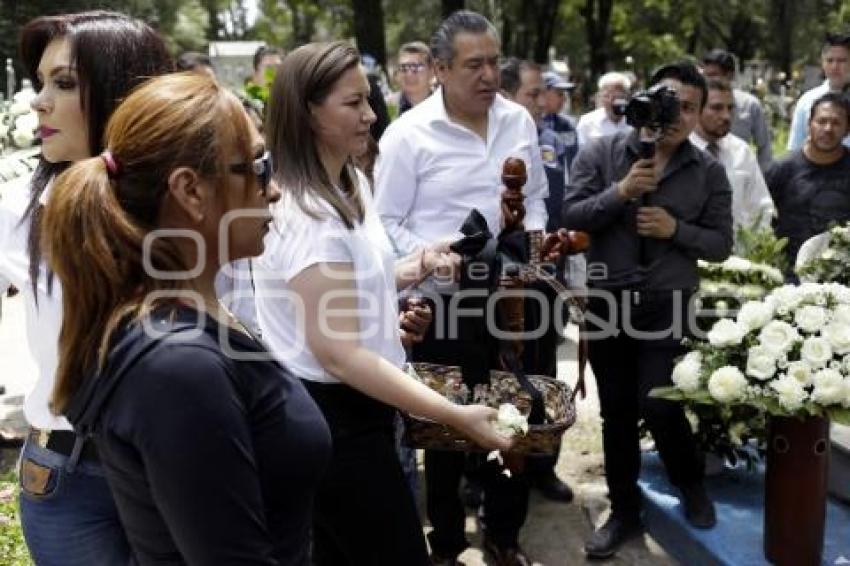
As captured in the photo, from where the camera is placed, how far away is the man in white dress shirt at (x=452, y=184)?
3551 millimetres

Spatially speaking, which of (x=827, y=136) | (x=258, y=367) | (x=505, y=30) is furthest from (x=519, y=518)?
(x=505, y=30)

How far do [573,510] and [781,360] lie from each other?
1.57 m

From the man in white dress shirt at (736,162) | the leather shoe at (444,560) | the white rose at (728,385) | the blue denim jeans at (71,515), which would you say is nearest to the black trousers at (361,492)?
the blue denim jeans at (71,515)

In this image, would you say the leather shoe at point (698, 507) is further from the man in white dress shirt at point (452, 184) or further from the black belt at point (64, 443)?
the black belt at point (64, 443)

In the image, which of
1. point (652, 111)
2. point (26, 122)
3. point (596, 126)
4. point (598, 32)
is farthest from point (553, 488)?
point (598, 32)

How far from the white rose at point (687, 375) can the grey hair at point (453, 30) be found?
1.42 metres

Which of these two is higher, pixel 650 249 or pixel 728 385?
pixel 650 249

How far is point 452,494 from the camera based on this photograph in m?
3.56

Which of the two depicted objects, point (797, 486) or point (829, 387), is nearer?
point (829, 387)

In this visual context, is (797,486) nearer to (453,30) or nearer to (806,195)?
(453,30)

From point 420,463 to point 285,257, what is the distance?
2.90 meters

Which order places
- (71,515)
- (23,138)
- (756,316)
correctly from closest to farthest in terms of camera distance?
(71,515)
(756,316)
(23,138)

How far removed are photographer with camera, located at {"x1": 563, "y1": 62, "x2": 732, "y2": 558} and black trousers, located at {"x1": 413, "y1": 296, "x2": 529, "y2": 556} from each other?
17.2 inches

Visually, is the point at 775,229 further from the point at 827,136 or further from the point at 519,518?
the point at 519,518
